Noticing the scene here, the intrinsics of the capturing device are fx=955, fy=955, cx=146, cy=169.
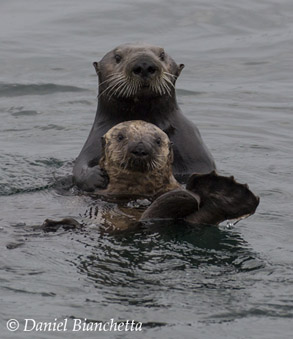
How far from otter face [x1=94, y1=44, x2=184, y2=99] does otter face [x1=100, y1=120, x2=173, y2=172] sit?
37 centimetres

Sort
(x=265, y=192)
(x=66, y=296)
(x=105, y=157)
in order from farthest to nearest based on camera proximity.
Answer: (x=265, y=192) → (x=105, y=157) → (x=66, y=296)

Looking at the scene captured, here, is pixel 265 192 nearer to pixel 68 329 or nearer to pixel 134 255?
pixel 134 255

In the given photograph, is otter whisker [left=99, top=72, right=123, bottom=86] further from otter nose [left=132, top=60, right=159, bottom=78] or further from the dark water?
the dark water

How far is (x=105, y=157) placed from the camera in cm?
790

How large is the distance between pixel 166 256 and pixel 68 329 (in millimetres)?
1171

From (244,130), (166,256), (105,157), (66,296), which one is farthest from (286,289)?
(244,130)

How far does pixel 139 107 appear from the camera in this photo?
8.33m

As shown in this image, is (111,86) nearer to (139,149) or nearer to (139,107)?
(139,107)

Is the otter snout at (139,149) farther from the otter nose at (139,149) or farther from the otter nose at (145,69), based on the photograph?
the otter nose at (145,69)

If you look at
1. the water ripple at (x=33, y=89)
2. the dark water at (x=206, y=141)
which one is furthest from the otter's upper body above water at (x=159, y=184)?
the water ripple at (x=33, y=89)

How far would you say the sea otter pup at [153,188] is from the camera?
6.70 m

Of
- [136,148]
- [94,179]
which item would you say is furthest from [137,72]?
[94,179]
